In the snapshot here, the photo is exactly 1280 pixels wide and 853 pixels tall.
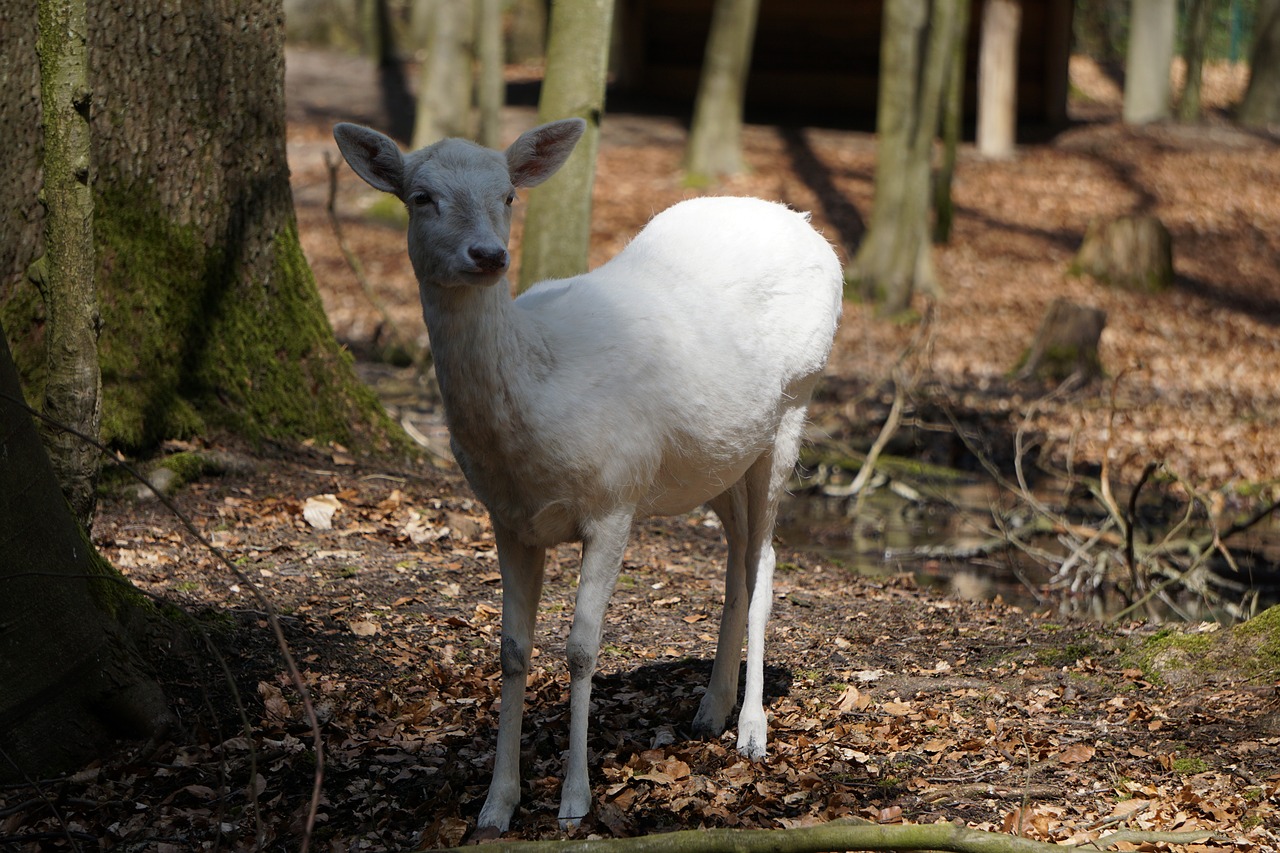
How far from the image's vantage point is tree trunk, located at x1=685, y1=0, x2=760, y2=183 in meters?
19.0

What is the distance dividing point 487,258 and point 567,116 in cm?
616

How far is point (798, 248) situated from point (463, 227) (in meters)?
1.79

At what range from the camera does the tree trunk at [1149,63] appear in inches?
929

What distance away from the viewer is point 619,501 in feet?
13.8

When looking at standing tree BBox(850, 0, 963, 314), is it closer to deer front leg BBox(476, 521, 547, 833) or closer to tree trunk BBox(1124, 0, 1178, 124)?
tree trunk BBox(1124, 0, 1178, 124)

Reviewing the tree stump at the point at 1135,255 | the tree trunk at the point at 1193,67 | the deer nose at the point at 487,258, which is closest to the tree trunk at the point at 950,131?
the tree stump at the point at 1135,255

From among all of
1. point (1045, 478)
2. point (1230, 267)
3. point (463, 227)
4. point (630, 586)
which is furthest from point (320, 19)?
point (463, 227)

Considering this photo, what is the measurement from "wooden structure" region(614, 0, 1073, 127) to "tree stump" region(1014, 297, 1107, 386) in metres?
11.8

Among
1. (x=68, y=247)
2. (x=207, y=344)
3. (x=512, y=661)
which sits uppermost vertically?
Result: (x=68, y=247)

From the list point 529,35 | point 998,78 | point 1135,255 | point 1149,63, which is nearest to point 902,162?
point 1135,255

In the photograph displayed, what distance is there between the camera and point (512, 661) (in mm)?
4230

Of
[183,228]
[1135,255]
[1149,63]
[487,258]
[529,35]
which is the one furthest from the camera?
[529,35]

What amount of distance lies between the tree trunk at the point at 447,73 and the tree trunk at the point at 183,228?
1144 centimetres

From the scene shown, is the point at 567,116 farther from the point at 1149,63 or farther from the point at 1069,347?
the point at 1149,63
